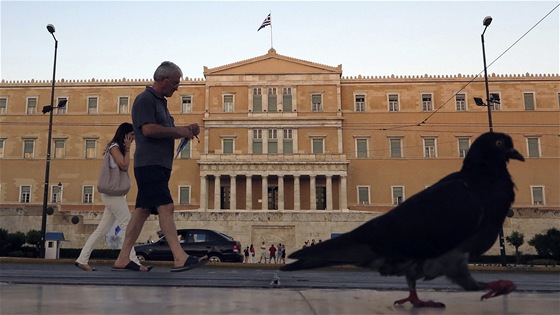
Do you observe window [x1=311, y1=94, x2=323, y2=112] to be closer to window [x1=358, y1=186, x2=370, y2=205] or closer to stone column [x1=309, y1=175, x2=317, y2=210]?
stone column [x1=309, y1=175, x2=317, y2=210]

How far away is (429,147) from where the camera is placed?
136 feet

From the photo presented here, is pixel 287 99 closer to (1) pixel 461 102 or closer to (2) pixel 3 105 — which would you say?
(1) pixel 461 102

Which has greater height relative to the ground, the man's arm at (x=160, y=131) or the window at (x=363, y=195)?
the window at (x=363, y=195)

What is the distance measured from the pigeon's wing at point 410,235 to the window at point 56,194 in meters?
43.0

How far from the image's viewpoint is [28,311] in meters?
2.15

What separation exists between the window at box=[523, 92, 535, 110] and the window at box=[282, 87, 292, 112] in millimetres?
19641

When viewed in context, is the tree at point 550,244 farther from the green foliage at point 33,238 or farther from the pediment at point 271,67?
the pediment at point 271,67

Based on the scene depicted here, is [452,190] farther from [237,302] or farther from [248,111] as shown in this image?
[248,111]

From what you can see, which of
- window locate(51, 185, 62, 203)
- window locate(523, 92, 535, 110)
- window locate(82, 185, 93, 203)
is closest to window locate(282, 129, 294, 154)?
window locate(82, 185, 93, 203)

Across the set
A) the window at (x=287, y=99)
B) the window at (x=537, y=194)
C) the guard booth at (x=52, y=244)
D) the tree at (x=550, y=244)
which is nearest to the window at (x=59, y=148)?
the window at (x=287, y=99)

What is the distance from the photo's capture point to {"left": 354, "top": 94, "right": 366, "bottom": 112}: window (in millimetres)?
42581

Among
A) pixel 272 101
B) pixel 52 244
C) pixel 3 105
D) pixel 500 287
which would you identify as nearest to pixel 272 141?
pixel 272 101

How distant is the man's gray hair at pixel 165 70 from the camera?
4.16 m

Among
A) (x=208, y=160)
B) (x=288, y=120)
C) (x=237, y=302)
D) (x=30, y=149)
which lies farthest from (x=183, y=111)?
(x=237, y=302)
